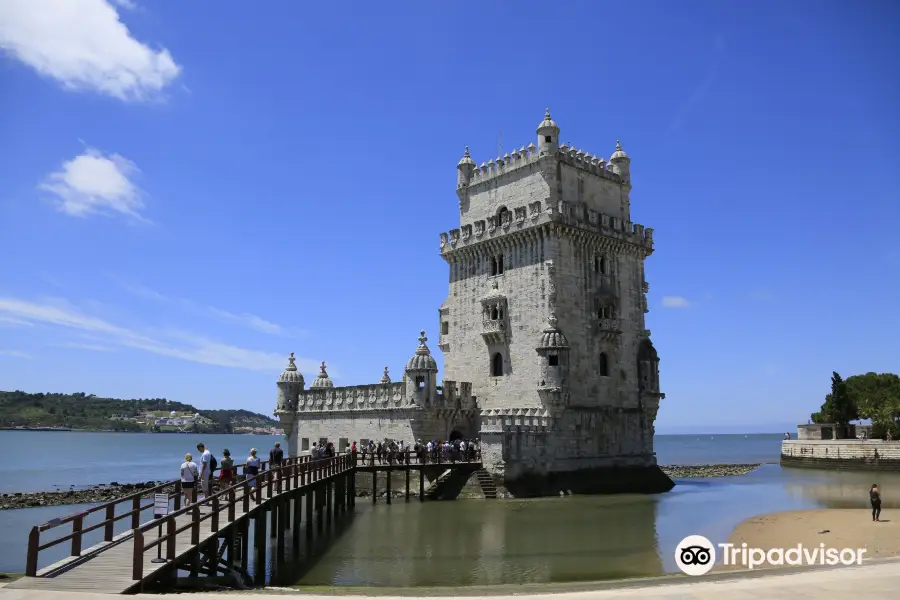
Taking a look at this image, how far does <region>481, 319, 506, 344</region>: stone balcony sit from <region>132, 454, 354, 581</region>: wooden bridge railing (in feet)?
35.4

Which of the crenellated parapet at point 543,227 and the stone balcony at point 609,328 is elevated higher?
the crenellated parapet at point 543,227

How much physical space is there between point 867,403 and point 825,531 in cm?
5986

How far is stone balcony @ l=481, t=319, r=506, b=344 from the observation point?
41375 mm

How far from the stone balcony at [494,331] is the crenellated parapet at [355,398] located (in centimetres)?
559

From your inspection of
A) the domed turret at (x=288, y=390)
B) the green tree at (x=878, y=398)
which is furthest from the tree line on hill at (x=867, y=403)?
the domed turret at (x=288, y=390)

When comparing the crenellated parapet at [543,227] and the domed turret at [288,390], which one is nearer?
the crenellated parapet at [543,227]

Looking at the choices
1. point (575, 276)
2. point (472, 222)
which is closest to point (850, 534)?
point (575, 276)

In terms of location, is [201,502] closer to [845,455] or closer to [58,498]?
[58,498]

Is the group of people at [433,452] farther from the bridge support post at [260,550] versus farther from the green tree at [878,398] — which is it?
the green tree at [878,398]

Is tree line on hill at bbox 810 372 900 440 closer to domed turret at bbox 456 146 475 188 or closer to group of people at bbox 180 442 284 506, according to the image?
domed turret at bbox 456 146 475 188

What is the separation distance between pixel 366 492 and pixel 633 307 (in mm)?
19521

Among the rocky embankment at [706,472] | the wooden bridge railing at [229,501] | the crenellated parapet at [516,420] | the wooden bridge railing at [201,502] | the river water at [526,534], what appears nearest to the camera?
the wooden bridge railing at [201,502]

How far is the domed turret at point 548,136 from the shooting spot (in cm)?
4131

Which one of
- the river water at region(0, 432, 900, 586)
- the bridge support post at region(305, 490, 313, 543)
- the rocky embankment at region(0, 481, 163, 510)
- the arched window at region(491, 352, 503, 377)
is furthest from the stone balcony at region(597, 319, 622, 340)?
the rocky embankment at region(0, 481, 163, 510)
